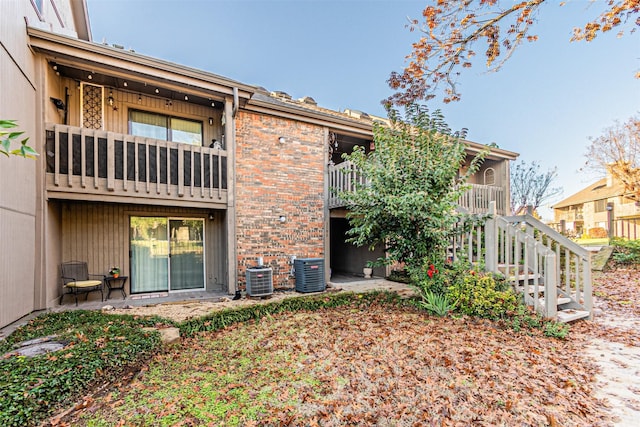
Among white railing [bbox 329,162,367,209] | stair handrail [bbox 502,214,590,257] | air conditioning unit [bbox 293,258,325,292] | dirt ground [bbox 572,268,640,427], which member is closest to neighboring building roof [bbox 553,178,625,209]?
dirt ground [bbox 572,268,640,427]

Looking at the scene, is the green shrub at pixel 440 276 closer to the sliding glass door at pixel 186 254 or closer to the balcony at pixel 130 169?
the balcony at pixel 130 169

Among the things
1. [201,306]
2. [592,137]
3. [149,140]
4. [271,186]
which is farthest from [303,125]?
[592,137]

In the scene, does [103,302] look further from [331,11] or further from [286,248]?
[331,11]

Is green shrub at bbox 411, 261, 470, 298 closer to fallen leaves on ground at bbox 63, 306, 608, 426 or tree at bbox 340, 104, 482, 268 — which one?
tree at bbox 340, 104, 482, 268

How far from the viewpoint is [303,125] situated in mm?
8883

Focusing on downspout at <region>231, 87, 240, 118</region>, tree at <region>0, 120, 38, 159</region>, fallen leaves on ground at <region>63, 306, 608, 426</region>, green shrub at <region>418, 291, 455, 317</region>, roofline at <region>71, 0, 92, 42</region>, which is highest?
roofline at <region>71, 0, 92, 42</region>

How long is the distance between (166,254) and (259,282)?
2903mm

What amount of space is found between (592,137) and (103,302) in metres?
24.3

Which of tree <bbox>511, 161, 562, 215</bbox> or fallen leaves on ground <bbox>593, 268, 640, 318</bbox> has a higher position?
tree <bbox>511, 161, 562, 215</bbox>

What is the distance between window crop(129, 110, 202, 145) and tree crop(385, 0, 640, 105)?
566 centimetres

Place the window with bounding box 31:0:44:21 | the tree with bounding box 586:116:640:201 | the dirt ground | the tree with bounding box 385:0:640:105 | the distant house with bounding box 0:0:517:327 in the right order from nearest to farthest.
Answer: the dirt ground < the tree with bounding box 385:0:640:105 < the distant house with bounding box 0:0:517:327 < the window with bounding box 31:0:44:21 < the tree with bounding box 586:116:640:201

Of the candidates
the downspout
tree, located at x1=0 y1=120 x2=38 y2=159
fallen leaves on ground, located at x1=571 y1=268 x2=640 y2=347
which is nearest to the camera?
tree, located at x1=0 y1=120 x2=38 y2=159

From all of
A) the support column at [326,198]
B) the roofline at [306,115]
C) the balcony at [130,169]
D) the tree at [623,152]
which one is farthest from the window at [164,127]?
the tree at [623,152]

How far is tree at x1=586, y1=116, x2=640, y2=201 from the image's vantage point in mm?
15484
